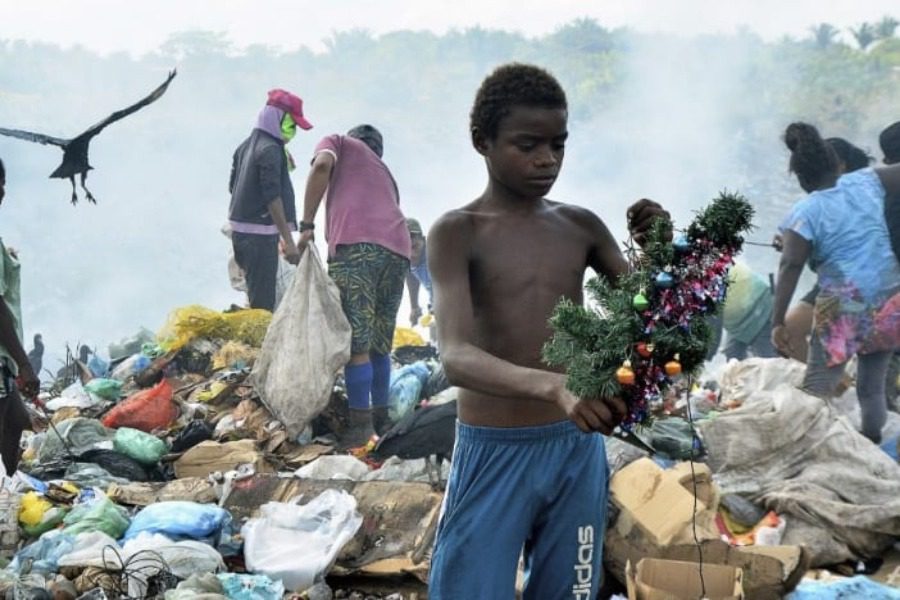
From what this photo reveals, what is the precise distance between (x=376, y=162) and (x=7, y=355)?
254 cm

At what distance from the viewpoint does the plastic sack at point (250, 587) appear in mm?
3771

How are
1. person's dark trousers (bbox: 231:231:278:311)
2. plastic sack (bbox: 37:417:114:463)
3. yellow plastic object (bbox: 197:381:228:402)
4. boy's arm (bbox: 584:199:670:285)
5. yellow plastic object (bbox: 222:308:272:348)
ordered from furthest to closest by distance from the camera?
yellow plastic object (bbox: 222:308:272:348), person's dark trousers (bbox: 231:231:278:311), yellow plastic object (bbox: 197:381:228:402), plastic sack (bbox: 37:417:114:463), boy's arm (bbox: 584:199:670:285)

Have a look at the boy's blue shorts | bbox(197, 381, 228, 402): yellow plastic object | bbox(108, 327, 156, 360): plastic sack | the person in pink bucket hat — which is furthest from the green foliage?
bbox(108, 327, 156, 360): plastic sack

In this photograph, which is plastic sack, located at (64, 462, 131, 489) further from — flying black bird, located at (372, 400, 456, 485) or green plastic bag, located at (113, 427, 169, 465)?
flying black bird, located at (372, 400, 456, 485)

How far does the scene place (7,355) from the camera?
462cm

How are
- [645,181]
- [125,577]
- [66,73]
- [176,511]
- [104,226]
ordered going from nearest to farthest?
[125,577] → [176,511] → [645,181] → [104,226] → [66,73]

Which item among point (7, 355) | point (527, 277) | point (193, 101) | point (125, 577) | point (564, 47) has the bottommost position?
point (125, 577)

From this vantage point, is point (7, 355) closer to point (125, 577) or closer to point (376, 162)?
point (125, 577)

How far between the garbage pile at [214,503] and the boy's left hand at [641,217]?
7.12 feet

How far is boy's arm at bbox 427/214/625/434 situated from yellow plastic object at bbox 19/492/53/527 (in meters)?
3.08

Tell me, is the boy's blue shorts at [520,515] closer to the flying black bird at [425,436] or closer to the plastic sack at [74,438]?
the flying black bird at [425,436]

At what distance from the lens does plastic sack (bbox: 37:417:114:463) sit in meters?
6.15

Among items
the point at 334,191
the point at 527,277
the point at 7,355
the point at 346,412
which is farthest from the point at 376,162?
the point at 527,277

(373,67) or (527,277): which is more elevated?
(373,67)
